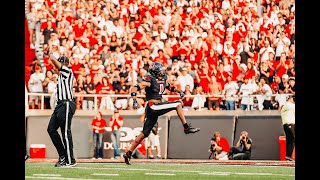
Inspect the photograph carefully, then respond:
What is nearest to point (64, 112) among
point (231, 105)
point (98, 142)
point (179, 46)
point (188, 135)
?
point (98, 142)

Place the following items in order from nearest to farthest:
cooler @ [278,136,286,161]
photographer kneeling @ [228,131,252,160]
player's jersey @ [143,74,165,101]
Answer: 1. player's jersey @ [143,74,165,101]
2. photographer kneeling @ [228,131,252,160]
3. cooler @ [278,136,286,161]

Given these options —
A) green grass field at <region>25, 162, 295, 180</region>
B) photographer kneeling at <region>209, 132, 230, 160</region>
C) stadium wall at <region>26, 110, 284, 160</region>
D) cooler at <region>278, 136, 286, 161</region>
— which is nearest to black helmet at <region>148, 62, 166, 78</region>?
green grass field at <region>25, 162, 295, 180</region>

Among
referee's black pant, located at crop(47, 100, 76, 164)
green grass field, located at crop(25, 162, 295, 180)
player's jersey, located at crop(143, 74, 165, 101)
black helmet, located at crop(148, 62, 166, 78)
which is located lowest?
green grass field, located at crop(25, 162, 295, 180)

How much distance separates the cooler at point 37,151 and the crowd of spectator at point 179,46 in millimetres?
1631

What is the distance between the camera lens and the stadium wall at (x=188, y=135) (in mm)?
16594

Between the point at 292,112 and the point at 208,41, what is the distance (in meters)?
4.04

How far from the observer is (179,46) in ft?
63.3

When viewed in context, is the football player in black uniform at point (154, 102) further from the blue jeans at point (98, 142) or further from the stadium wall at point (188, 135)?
the blue jeans at point (98, 142)

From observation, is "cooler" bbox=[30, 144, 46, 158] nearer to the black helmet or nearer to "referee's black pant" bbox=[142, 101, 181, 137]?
"referee's black pant" bbox=[142, 101, 181, 137]

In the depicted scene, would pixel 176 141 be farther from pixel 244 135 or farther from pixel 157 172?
pixel 157 172

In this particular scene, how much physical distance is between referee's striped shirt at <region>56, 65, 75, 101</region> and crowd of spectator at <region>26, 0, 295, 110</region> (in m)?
5.37

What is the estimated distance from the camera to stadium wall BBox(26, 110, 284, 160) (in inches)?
653

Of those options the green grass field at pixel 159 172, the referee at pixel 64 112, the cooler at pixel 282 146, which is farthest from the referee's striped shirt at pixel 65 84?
the cooler at pixel 282 146
